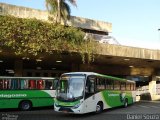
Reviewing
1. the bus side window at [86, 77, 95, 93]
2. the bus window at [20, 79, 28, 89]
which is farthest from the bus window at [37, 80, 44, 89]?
the bus side window at [86, 77, 95, 93]

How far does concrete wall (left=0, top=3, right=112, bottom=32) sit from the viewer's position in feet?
123

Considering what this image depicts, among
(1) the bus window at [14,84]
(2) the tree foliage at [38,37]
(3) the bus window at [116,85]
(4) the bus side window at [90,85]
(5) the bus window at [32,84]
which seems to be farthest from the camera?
(3) the bus window at [116,85]

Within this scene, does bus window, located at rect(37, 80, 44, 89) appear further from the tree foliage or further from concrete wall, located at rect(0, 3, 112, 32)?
concrete wall, located at rect(0, 3, 112, 32)

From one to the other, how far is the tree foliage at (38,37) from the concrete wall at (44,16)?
10811mm

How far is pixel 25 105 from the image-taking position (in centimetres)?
2355

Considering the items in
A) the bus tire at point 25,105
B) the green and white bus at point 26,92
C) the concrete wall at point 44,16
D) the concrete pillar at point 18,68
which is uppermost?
the concrete wall at point 44,16

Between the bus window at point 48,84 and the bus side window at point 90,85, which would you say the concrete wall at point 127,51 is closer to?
the bus window at point 48,84

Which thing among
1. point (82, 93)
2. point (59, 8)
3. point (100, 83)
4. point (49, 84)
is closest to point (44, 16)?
point (59, 8)

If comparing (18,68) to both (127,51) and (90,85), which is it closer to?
(127,51)

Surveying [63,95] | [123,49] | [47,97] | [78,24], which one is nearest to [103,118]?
[63,95]

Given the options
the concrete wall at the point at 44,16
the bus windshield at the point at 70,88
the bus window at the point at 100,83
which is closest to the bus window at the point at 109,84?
the bus window at the point at 100,83

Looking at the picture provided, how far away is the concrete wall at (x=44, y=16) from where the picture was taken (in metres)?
37.6

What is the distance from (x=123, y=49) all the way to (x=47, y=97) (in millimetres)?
8039

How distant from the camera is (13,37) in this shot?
866 inches
